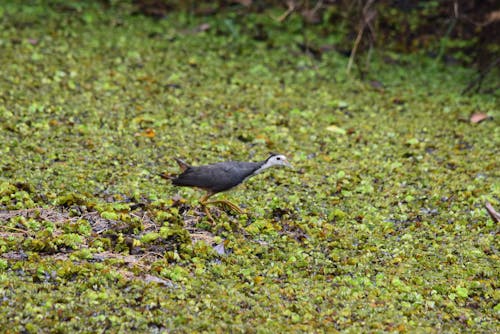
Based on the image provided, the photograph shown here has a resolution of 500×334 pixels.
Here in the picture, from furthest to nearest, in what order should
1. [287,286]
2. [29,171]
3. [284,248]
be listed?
[29,171], [284,248], [287,286]

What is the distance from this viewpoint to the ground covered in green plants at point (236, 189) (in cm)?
465

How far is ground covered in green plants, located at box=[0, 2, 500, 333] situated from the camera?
4.65 meters

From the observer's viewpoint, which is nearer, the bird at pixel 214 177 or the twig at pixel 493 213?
the bird at pixel 214 177

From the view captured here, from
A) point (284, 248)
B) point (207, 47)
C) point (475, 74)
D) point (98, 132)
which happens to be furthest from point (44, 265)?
point (475, 74)

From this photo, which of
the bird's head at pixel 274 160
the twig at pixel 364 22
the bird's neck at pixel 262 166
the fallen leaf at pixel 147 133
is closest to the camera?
the bird's neck at pixel 262 166

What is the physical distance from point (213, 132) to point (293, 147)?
3.02ft

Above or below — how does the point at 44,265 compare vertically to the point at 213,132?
above

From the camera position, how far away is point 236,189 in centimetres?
620

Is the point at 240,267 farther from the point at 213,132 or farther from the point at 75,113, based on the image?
the point at 75,113

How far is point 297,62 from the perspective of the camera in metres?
10.1

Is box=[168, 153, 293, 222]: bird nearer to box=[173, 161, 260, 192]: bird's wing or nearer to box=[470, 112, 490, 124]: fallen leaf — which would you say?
box=[173, 161, 260, 192]: bird's wing

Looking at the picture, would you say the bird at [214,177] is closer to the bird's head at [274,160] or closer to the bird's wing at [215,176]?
the bird's wing at [215,176]

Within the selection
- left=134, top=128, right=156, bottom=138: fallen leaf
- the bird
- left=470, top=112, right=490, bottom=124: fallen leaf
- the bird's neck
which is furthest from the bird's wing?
left=470, top=112, right=490, bottom=124: fallen leaf

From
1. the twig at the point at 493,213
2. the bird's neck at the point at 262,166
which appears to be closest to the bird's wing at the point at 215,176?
the bird's neck at the point at 262,166
